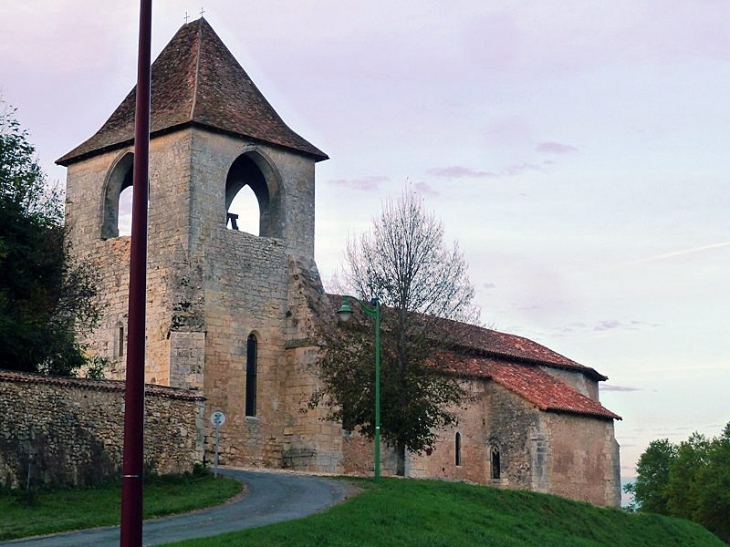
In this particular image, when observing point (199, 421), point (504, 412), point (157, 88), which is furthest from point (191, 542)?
point (504, 412)

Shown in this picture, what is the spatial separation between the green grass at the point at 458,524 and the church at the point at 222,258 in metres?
5.10

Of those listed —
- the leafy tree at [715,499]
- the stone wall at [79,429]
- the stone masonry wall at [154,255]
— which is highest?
the stone masonry wall at [154,255]

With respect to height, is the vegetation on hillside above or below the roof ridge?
below

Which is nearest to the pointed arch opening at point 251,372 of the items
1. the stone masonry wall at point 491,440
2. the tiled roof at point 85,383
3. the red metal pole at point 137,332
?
the tiled roof at point 85,383

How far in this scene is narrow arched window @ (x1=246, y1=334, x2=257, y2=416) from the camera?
36375 millimetres

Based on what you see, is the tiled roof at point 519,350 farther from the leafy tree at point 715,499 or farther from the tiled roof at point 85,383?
the leafy tree at point 715,499

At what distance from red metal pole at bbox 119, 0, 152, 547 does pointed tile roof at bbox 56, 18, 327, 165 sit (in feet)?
82.9

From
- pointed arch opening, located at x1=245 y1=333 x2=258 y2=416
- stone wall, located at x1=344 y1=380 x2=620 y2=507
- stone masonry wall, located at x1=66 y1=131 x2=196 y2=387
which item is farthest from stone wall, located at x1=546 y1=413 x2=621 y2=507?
stone masonry wall, located at x1=66 y1=131 x2=196 y2=387

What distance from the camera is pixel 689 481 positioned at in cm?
7956

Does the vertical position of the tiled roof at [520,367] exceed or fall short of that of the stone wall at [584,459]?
it exceeds it

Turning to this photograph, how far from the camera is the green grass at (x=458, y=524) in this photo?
67.6 feet

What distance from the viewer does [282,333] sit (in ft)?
123

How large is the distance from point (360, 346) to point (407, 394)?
216 centimetres

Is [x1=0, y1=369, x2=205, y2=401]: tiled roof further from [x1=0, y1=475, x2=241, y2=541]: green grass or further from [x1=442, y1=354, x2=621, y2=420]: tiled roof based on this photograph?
[x1=442, y1=354, x2=621, y2=420]: tiled roof
